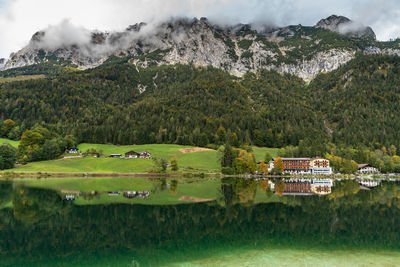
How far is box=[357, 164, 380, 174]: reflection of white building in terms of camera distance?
132 m

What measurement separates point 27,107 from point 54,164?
10146 cm

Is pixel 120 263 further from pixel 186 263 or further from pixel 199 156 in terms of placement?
pixel 199 156

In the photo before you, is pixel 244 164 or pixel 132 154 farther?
pixel 132 154

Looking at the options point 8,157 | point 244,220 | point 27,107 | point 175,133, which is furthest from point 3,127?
point 244,220

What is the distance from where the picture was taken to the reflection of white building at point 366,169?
13238 centimetres

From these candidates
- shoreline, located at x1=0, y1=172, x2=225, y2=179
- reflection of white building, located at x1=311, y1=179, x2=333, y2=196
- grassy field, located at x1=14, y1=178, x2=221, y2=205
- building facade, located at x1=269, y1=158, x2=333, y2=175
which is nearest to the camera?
grassy field, located at x1=14, y1=178, x2=221, y2=205

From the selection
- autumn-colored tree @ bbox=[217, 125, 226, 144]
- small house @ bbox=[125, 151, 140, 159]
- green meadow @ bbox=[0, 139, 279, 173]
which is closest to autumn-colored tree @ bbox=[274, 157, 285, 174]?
green meadow @ bbox=[0, 139, 279, 173]

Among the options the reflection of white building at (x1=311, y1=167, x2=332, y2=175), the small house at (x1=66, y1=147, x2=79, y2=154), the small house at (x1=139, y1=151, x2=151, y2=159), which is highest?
the small house at (x1=66, y1=147, x2=79, y2=154)

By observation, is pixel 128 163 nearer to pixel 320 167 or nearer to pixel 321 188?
pixel 321 188

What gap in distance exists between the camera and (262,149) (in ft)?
528

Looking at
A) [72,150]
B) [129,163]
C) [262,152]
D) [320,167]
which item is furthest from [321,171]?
[72,150]

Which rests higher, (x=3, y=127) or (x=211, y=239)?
(x=3, y=127)

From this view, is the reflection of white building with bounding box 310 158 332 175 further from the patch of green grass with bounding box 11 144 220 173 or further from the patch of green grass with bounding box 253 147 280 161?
the patch of green grass with bounding box 11 144 220 173

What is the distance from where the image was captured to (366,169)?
135 m
